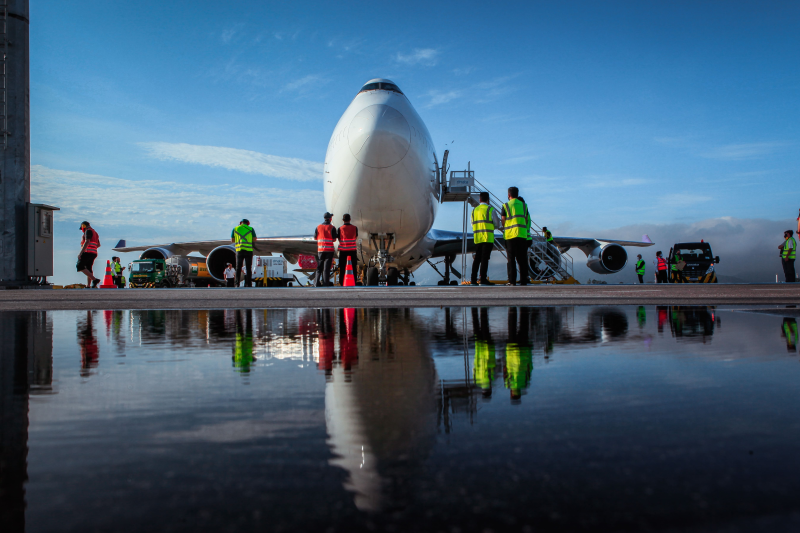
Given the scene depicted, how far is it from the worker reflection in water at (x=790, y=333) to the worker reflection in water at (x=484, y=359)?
0.77m

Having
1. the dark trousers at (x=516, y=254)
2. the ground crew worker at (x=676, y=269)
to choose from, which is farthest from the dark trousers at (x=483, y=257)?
the ground crew worker at (x=676, y=269)

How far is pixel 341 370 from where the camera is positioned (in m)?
1.06

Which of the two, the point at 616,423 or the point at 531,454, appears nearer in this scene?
the point at 531,454

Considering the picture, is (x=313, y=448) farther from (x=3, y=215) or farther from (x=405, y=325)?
(x=3, y=215)

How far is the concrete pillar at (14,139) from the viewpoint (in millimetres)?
8547

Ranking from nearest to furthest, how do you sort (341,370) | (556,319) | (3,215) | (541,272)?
(341,370) < (556,319) < (3,215) < (541,272)

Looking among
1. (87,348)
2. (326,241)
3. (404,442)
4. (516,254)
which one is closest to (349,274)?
(326,241)

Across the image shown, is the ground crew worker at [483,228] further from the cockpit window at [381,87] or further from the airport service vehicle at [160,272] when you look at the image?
the airport service vehicle at [160,272]

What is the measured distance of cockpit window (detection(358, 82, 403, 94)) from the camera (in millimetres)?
9391

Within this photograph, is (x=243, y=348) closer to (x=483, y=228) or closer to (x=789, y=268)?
(x=483, y=228)

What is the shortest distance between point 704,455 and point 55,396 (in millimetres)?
952

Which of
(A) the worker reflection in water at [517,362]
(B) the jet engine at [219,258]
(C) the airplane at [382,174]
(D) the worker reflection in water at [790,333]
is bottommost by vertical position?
(D) the worker reflection in water at [790,333]

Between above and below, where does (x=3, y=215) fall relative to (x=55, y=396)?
above

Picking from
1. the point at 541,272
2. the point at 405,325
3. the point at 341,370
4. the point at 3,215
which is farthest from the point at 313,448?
the point at 541,272
